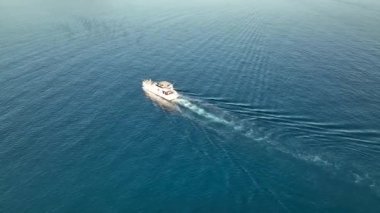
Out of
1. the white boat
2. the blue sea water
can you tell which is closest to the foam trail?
the blue sea water

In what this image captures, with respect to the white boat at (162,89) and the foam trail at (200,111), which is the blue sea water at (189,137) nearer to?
the foam trail at (200,111)

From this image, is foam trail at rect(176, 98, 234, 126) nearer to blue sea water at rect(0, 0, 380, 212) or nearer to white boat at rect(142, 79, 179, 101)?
blue sea water at rect(0, 0, 380, 212)

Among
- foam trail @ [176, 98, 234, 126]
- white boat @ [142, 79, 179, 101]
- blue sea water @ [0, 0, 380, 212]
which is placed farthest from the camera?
white boat @ [142, 79, 179, 101]

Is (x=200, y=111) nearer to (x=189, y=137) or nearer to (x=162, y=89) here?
(x=189, y=137)

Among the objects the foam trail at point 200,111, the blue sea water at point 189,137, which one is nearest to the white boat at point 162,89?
the foam trail at point 200,111

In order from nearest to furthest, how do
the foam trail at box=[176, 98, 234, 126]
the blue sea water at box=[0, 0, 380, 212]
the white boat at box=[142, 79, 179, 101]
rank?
1. the blue sea water at box=[0, 0, 380, 212]
2. the foam trail at box=[176, 98, 234, 126]
3. the white boat at box=[142, 79, 179, 101]

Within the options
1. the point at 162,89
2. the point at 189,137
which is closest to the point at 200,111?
the point at 189,137

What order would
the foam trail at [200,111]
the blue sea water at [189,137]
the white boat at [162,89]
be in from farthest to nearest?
the white boat at [162,89]
the foam trail at [200,111]
the blue sea water at [189,137]

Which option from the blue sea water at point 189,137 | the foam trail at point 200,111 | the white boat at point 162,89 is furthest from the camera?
the white boat at point 162,89

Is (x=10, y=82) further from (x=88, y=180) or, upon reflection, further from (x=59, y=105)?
(x=88, y=180)
